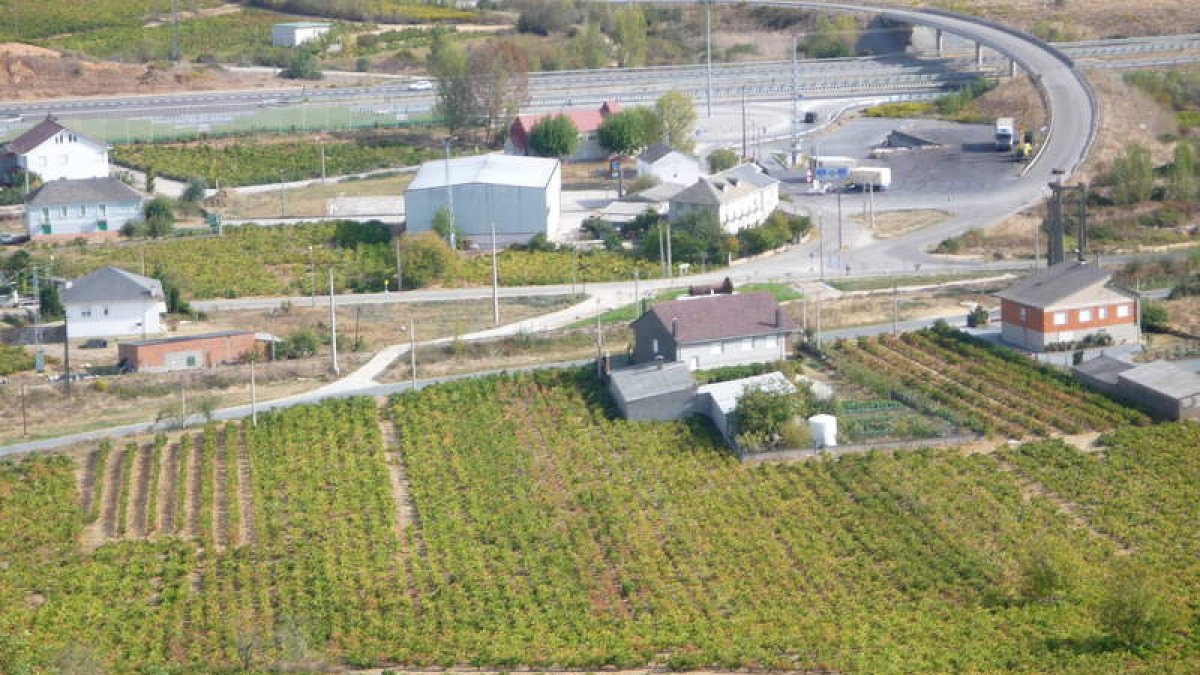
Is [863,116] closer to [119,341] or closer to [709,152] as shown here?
[709,152]

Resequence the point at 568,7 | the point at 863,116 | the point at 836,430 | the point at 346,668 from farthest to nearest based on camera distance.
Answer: the point at 568,7
the point at 863,116
the point at 836,430
the point at 346,668

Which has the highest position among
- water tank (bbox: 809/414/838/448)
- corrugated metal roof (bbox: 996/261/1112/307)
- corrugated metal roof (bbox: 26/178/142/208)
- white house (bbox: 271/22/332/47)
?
white house (bbox: 271/22/332/47)

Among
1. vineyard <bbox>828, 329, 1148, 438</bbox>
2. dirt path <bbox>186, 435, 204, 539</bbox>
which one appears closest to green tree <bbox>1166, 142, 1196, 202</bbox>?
vineyard <bbox>828, 329, 1148, 438</bbox>

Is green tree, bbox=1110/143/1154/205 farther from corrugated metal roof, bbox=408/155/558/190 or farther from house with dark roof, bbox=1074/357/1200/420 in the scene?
house with dark roof, bbox=1074/357/1200/420

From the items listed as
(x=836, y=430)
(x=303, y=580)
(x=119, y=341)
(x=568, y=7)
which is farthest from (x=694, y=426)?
(x=568, y=7)

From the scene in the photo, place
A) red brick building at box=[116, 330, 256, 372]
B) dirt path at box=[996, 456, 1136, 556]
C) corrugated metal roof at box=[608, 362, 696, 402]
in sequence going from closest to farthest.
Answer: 1. dirt path at box=[996, 456, 1136, 556]
2. corrugated metal roof at box=[608, 362, 696, 402]
3. red brick building at box=[116, 330, 256, 372]

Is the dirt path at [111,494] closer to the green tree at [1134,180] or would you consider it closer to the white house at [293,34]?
the green tree at [1134,180]
